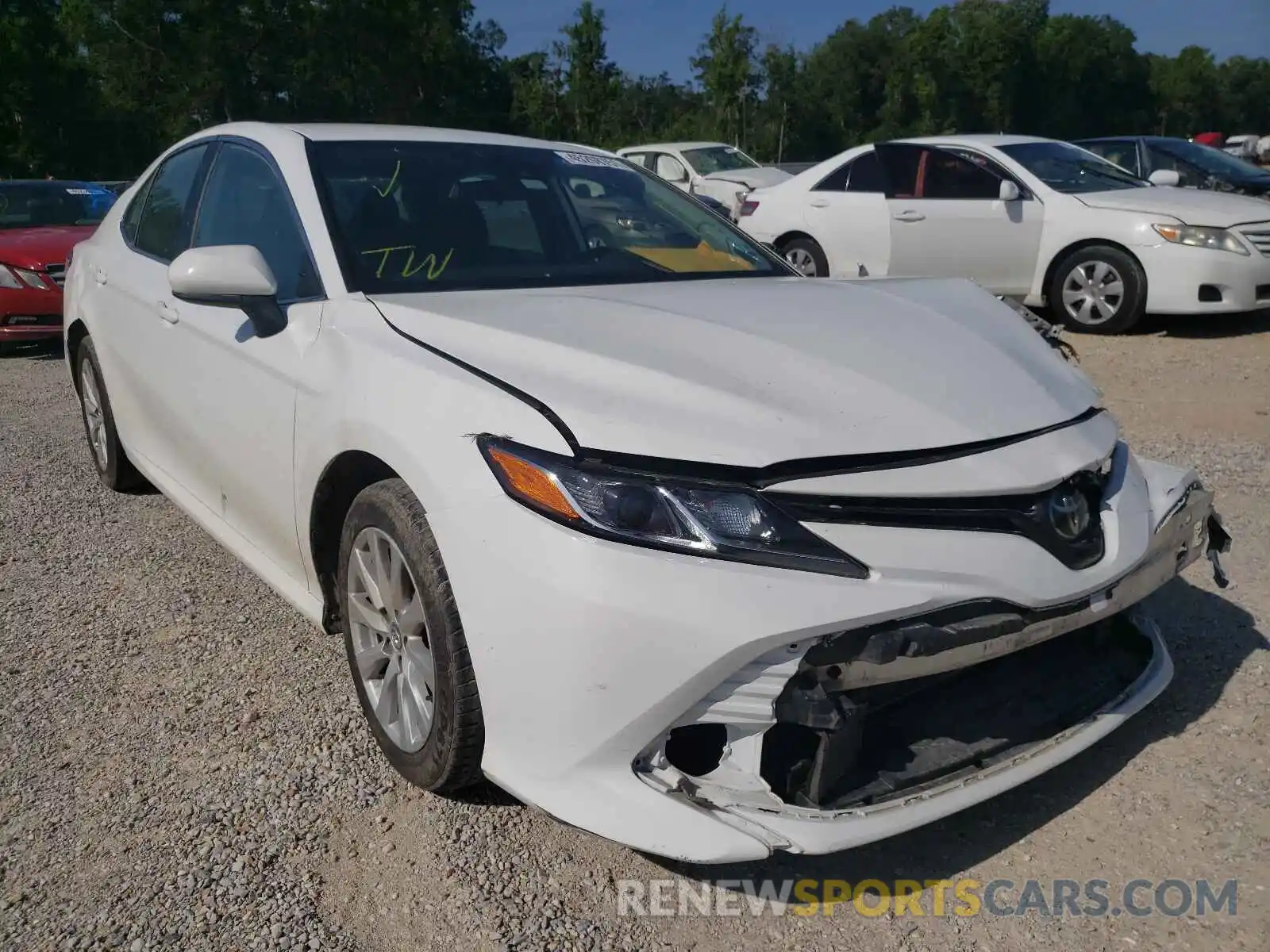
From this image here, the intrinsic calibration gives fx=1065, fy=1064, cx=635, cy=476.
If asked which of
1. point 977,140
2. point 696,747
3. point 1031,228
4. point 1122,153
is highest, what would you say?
point 977,140

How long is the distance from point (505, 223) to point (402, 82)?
138 feet

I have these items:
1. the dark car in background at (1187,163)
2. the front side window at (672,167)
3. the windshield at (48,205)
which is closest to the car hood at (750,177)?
the front side window at (672,167)

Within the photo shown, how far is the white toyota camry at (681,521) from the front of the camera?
1921mm

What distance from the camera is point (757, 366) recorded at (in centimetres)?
227

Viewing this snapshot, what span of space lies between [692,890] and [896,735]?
0.53 metres

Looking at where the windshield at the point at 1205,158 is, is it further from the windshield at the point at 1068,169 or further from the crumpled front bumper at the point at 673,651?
the crumpled front bumper at the point at 673,651

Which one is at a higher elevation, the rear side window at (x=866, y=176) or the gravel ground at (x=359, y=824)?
the rear side window at (x=866, y=176)

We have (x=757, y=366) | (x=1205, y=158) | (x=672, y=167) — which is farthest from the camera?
(x=672, y=167)

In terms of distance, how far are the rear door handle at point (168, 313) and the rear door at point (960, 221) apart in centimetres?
607

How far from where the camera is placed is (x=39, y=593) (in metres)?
3.79

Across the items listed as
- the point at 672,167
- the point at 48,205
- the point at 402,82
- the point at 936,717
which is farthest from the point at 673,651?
A: the point at 402,82

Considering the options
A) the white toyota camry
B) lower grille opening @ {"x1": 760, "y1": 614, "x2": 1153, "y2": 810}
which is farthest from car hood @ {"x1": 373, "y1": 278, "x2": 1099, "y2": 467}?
lower grille opening @ {"x1": 760, "y1": 614, "x2": 1153, "y2": 810}

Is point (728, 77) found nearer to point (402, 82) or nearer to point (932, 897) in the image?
point (402, 82)

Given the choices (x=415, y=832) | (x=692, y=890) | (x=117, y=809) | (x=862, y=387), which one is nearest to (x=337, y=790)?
(x=415, y=832)
